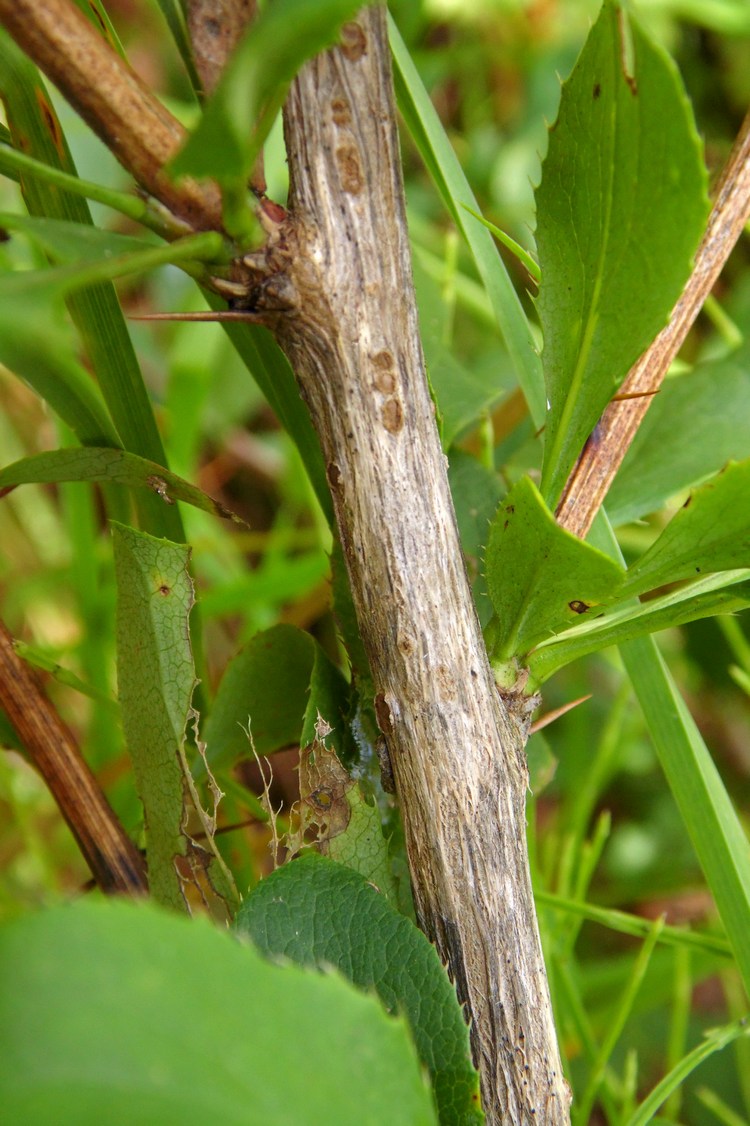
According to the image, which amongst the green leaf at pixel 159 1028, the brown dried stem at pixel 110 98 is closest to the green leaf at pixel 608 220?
the brown dried stem at pixel 110 98

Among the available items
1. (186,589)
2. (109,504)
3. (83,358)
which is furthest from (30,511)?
(186,589)

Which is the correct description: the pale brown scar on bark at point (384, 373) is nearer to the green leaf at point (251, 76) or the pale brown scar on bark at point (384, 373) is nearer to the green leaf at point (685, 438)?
the green leaf at point (251, 76)

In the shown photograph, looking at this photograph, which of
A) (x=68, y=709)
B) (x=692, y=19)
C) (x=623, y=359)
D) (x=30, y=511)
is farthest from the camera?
(x=692, y=19)

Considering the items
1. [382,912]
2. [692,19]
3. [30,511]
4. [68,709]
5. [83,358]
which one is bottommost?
[382,912]

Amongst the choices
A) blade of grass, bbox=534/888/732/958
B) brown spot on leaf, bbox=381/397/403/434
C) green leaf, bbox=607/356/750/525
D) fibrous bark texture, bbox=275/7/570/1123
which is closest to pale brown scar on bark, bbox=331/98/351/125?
fibrous bark texture, bbox=275/7/570/1123

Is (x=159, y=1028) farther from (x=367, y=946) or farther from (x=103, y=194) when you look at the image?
(x=103, y=194)

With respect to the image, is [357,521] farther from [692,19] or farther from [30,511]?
[692,19]

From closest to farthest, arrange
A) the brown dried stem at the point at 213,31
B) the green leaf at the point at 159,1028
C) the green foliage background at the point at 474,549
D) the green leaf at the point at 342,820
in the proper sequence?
1. the green leaf at the point at 159,1028
2. the brown dried stem at the point at 213,31
3. the green leaf at the point at 342,820
4. the green foliage background at the point at 474,549
